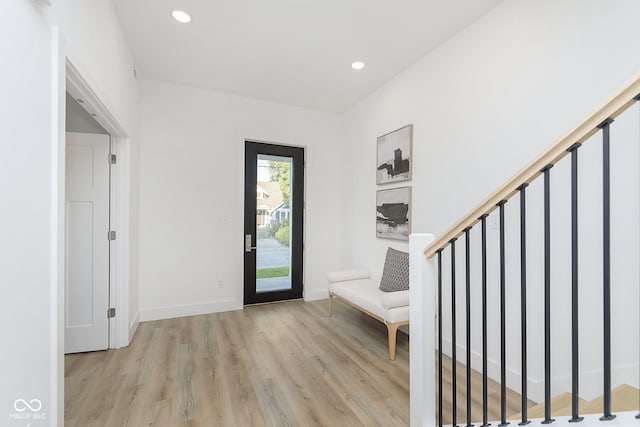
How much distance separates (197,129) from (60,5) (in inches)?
96.0

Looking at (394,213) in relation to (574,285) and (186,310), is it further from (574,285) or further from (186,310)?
(186,310)

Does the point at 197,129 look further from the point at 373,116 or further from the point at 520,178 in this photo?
the point at 520,178

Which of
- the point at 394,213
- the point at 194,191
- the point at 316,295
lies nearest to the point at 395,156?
the point at 394,213

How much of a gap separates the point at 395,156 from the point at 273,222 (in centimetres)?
197

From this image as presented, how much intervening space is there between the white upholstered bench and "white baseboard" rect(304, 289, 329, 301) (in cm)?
73

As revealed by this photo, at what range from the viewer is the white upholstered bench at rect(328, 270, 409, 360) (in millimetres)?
2689

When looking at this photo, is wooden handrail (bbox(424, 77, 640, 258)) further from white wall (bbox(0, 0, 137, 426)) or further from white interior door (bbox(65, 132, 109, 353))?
white interior door (bbox(65, 132, 109, 353))

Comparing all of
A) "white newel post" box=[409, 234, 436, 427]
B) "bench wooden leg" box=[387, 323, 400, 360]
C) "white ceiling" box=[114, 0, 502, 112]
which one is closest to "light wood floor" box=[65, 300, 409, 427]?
"bench wooden leg" box=[387, 323, 400, 360]

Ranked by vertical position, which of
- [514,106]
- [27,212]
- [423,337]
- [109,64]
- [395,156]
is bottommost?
[423,337]

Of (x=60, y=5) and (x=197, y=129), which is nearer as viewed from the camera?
(x=60, y=5)

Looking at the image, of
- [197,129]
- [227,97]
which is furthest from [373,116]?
[197,129]

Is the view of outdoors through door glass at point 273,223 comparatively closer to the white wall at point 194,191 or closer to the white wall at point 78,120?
the white wall at point 194,191

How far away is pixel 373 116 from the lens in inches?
153

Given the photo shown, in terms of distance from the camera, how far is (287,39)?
2.77m
